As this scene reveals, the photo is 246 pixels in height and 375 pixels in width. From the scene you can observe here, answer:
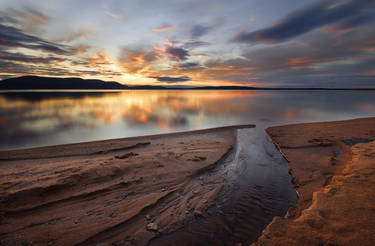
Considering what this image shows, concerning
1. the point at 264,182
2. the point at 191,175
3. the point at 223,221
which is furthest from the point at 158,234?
the point at 264,182

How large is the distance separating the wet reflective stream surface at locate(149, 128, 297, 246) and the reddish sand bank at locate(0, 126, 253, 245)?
0.30m

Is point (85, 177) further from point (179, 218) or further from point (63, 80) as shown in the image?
point (63, 80)

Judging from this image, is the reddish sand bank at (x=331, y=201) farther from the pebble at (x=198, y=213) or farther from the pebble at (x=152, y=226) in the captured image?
the pebble at (x=152, y=226)

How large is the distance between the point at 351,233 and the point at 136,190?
15.4ft

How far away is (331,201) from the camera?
3.67 meters

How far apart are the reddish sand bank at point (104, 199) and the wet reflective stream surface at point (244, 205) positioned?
300 mm

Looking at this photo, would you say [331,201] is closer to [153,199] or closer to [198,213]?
[198,213]

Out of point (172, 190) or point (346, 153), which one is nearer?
point (172, 190)

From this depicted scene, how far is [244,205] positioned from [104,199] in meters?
3.73

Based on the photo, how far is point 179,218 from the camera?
375 centimetres

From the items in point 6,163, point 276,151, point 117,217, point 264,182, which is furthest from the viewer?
point 276,151

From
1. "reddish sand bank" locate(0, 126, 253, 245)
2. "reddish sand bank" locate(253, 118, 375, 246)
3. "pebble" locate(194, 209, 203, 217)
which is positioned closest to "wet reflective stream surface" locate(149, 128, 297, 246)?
"pebble" locate(194, 209, 203, 217)

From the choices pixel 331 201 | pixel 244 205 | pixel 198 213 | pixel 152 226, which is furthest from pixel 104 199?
pixel 331 201

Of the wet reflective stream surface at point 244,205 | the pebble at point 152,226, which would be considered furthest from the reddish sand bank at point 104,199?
the wet reflective stream surface at point 244,205
